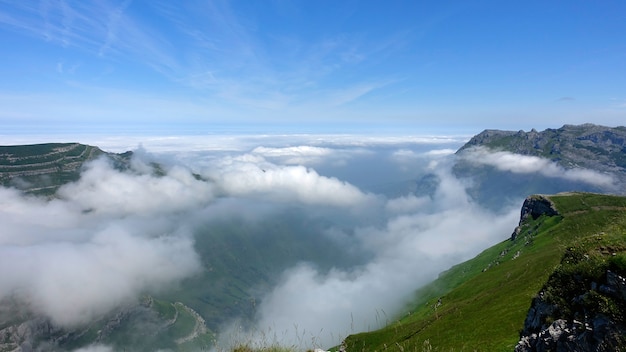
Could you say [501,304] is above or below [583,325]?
below

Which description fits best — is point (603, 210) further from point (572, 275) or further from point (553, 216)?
point (572, 275)

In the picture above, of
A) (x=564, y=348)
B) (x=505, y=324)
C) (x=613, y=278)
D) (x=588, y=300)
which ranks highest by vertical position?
(x=613, y=278)

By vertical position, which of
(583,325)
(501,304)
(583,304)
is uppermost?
(583,304)

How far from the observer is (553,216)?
613 ft

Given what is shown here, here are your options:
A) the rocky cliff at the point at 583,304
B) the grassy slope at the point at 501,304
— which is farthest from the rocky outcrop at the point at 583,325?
the grassy slope at the point at 501,304

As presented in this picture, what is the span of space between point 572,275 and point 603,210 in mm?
200054

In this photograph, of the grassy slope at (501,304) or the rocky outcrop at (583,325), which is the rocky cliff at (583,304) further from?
the grassy slope at (501,304)

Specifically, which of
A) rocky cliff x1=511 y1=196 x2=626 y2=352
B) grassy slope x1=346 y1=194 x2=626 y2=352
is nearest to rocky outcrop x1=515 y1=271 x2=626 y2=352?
rocky cliff x1=511 y1=196 x2=626 y2=352

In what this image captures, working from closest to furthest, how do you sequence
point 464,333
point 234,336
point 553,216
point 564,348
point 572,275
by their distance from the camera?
1. point 234,336
2. point 564,348
3. point 572,275
4. point 464,333
5. point 553,216

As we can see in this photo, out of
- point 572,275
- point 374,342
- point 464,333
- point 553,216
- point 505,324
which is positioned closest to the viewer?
point 572,275

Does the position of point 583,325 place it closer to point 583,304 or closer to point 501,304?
point 583,304

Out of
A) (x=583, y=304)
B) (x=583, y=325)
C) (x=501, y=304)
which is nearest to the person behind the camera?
Answer: (x=583, y=325)

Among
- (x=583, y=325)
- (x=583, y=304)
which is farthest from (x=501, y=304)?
(x=583, y=325)

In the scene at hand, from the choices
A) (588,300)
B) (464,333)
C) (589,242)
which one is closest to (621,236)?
(589,242)
